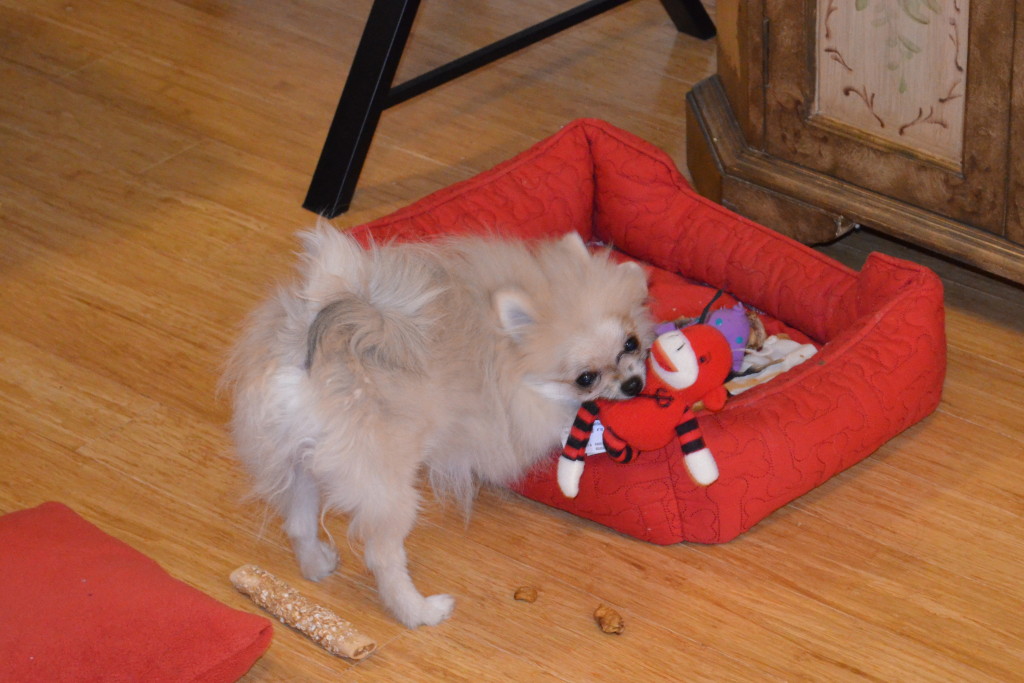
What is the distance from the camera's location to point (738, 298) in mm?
2467

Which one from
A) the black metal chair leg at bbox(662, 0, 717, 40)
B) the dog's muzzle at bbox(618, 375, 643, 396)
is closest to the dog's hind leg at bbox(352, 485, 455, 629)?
the dog's muzzle at bbox(618, 375, 643, 396)

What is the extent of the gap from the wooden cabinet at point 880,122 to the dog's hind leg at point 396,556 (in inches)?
44.6

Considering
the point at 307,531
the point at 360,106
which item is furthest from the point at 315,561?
the point at 360,106

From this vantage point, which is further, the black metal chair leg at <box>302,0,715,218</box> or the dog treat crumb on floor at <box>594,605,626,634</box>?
the black metal chair leg at <box>302,0,715,218</box>

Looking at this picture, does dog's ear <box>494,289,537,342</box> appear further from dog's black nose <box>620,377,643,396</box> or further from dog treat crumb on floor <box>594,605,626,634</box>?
dog treat crumb on floor <box>594,605,626,634</box>

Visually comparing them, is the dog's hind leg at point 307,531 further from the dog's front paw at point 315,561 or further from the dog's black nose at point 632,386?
the dog's black nose at point 632,386

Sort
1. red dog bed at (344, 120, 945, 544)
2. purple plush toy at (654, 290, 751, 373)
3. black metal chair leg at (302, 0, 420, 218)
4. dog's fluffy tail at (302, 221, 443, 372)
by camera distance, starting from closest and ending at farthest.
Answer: dog's fluffy tail at (302, 221, 443, 372), red dog bed at (344, 120, 945, 544), purple plush toy at (654, 290, 751, 373), black metal chair leg at (302, 0, 420, 218)

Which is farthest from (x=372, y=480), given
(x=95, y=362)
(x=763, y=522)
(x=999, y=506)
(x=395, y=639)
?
(x=999, y=506)

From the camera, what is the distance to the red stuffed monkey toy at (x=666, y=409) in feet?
6.10

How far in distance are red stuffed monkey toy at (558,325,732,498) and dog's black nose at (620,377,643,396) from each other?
0.02 meters

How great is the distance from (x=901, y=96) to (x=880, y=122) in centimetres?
8

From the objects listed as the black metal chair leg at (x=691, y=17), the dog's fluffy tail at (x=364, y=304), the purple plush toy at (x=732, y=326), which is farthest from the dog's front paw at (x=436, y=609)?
the black metal chair leg at (x=691, y=17)

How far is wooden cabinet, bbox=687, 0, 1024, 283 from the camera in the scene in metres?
2.06

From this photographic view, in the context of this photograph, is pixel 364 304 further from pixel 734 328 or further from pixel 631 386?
pixel 734 328
